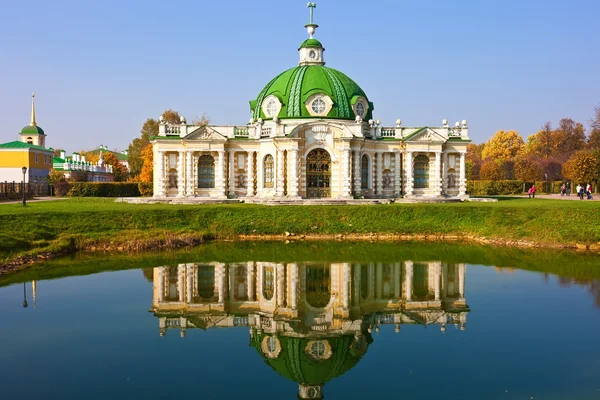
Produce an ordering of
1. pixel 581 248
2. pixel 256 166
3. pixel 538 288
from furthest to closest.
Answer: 1. pixel 256 166
2. pixel 581 248
3. pixel 538 288

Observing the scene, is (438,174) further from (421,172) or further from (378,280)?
(378,280)

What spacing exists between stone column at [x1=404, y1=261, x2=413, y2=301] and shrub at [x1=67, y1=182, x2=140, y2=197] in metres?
45.0

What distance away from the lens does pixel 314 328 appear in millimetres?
17281

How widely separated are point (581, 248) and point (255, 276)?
1822cm

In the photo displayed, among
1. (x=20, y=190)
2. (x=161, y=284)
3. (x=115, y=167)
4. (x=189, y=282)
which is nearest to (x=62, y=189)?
Result: (x=20, y=190)

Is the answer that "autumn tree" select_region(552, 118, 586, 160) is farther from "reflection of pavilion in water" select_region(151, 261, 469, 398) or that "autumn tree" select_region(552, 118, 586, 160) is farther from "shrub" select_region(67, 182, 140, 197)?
"reflection of pavilion in water" select_region(151, 261, 469, 398)

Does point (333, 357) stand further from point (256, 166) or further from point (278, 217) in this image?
point (256, 166)

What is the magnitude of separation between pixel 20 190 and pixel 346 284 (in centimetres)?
4307

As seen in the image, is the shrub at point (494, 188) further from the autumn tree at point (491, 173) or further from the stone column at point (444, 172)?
the stone column at point (444, 172)

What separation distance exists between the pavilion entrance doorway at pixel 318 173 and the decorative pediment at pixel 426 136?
7651 mm

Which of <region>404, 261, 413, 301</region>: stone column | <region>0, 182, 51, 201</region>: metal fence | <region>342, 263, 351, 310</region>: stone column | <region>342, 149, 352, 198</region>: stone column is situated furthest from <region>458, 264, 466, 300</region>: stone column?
<region>0, 182, 51, 201</region>: metal fence

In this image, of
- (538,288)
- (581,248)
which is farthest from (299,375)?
(581,248)

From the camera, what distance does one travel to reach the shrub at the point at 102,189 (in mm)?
62312

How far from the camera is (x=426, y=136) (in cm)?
4944
